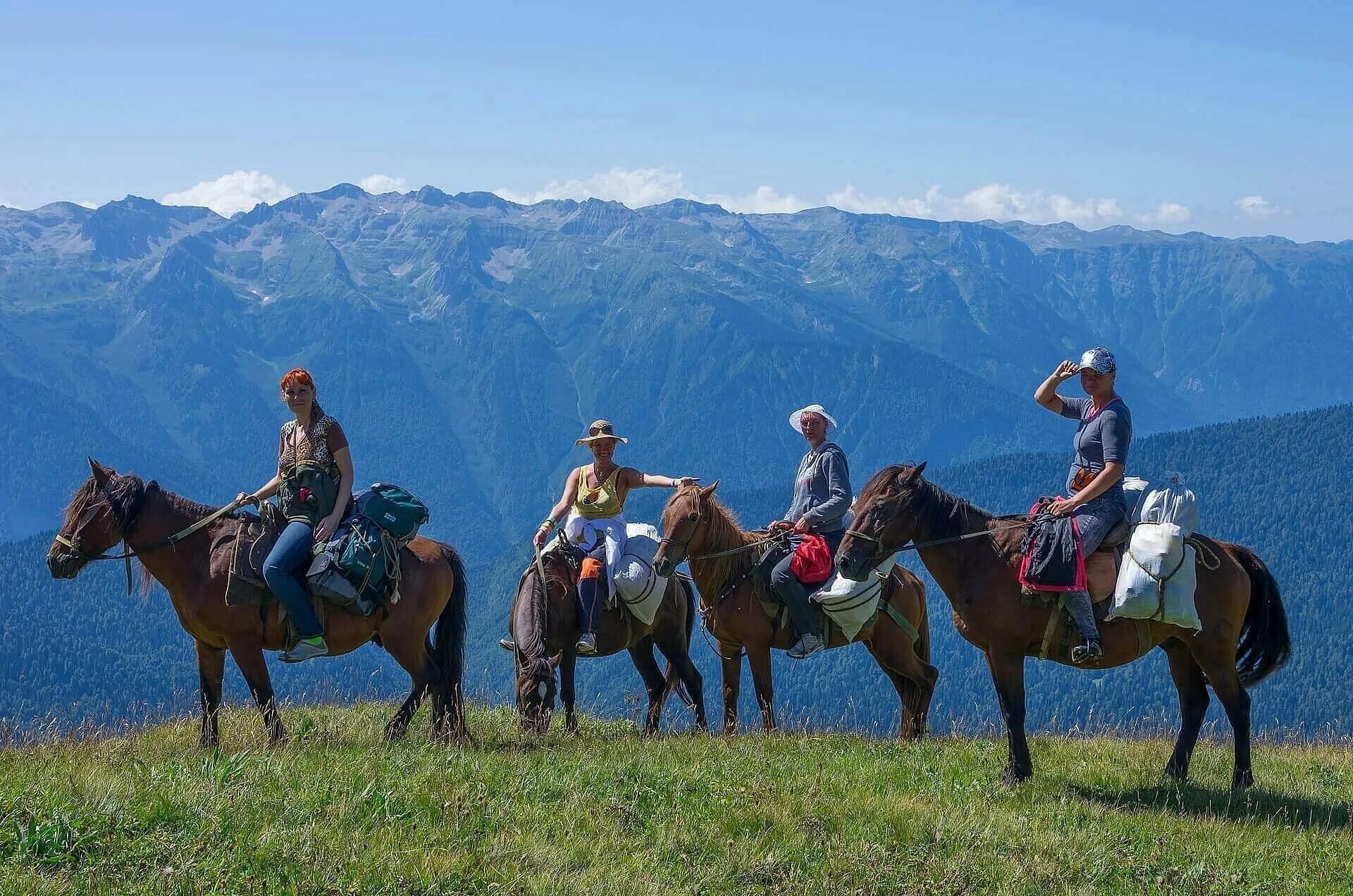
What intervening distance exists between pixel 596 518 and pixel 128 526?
4.89 meters

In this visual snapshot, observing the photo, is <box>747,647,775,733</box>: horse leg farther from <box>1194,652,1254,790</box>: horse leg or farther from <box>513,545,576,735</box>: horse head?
<box>1194,652,1254,790</box>: horse leg

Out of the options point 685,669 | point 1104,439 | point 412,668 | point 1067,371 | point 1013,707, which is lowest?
point 685,669

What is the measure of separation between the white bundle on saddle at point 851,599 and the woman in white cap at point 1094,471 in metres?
2.97

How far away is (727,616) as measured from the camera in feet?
47.5

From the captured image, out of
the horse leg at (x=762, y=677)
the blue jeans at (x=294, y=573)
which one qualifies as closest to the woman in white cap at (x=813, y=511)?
the horse leg at (x=762, y=677)

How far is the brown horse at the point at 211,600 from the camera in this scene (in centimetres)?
1224

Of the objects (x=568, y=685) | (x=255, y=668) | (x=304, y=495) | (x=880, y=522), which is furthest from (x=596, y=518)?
(x=880, y=522)

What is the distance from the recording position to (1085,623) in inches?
438

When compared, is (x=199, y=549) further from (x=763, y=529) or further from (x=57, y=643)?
(x=57, y=643)

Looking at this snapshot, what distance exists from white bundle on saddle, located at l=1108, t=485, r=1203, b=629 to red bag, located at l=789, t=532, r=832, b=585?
3663 mm

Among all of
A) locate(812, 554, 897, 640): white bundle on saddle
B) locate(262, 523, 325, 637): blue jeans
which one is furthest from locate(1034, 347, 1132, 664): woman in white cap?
locate(262, 523, 325, 637): blue jeans

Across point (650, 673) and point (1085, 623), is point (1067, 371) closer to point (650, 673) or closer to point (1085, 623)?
point (1085, 623)

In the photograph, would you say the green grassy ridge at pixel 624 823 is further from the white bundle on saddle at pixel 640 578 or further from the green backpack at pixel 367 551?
the white bundle on saddle at pixel 640 578

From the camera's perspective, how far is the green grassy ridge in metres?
7.48
